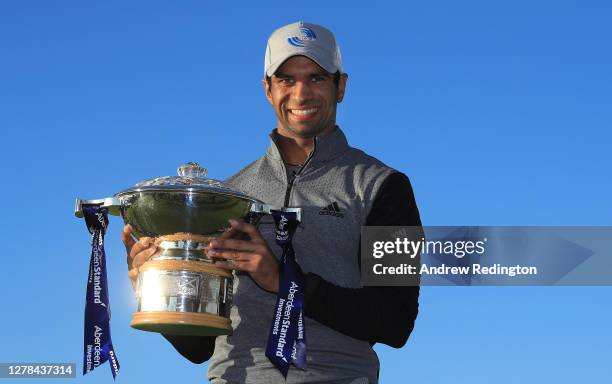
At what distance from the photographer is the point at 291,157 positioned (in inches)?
218

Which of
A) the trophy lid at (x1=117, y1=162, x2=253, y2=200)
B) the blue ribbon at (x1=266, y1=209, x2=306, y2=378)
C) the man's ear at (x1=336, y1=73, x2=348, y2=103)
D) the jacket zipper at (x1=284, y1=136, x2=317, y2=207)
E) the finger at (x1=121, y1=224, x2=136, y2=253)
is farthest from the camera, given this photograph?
the man's ear at (x1=336, y1=73, x2=348, y2=103)

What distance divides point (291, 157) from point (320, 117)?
34 cm

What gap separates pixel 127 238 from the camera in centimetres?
495

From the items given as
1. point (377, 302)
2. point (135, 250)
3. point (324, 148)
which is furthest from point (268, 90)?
point (377, 302)

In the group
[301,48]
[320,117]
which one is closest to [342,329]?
[320,117]

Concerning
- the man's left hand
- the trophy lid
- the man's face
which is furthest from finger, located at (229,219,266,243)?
the man's face

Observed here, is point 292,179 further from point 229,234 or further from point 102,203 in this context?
point 102,203

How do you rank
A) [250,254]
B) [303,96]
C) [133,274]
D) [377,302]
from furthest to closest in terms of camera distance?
1. [303,96]
2. [133,274]
3. [377,302]
4. [250,254]

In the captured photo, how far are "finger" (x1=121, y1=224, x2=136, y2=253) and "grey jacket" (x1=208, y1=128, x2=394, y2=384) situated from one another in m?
0.63

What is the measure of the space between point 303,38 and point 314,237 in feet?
4.18

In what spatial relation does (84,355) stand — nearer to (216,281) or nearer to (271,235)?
(216,281)

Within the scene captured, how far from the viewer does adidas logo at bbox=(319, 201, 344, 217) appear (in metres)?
5.04

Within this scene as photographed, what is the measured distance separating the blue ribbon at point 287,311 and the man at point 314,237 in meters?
0.06

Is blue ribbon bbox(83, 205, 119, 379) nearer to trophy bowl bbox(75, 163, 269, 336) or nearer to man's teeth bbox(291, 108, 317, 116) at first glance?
trophy bowl bbox(75, 163, 269, 336)
